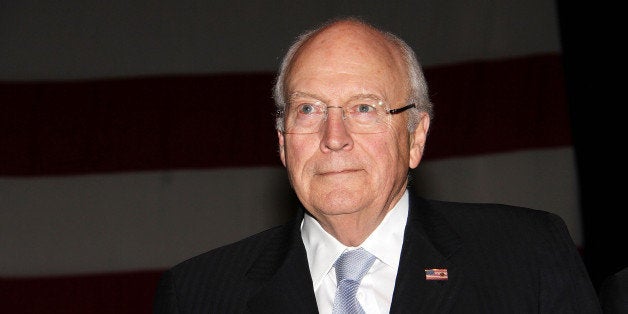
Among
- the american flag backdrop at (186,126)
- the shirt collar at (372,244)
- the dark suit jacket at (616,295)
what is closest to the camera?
the dark suit jacket at (616,295)

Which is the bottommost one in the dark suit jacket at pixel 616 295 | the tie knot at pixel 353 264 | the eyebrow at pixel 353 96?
the dark suit jacket at pixel 616 295

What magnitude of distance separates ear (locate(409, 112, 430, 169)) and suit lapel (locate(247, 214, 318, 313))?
0.89 feet

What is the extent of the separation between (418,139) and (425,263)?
26cm

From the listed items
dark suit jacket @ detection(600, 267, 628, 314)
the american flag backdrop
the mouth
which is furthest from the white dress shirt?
the american flag backdrop

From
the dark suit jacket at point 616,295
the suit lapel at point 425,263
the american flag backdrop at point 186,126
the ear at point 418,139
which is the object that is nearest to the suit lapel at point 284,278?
the suit lapel at point 425,263

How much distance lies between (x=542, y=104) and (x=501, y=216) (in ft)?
5.67

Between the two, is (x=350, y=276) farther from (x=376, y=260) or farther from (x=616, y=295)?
(x=616, y=295)

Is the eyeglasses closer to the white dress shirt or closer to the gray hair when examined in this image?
the gray hair

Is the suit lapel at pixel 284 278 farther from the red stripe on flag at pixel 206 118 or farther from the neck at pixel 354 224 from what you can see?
the red stripe on flag at pixel 206 118

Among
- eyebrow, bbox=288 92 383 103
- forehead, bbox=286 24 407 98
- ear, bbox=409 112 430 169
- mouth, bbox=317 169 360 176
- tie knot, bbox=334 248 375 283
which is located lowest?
tie knot, bbox=334 248 375 283

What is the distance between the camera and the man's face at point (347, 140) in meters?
1.72

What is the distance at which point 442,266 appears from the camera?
5.79 feet

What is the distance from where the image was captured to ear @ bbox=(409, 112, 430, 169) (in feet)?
6.15

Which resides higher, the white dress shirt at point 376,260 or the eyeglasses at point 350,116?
the eyeglasses at point 350,116
